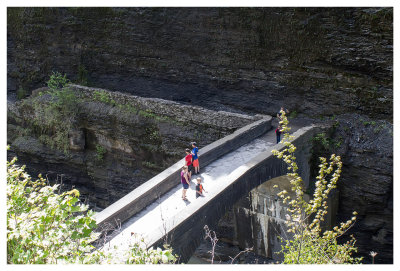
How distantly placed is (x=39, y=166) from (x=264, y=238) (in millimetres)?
10067

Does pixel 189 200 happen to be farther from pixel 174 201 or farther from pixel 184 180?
pixel 184 180

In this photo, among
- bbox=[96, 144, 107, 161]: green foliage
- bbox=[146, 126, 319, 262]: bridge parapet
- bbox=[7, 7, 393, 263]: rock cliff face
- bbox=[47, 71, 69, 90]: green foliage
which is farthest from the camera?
bbox=[47, 71, 69, 90]: green foliage

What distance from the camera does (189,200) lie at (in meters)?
9.02

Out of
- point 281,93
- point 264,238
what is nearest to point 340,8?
point 281,93

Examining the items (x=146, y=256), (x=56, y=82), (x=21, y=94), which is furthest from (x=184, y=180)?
(x=21, y=94)

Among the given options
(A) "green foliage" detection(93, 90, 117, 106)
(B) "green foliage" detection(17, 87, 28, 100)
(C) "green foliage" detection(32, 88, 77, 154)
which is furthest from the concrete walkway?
(B) "green foliage" detection(17, 87, 28, 100)

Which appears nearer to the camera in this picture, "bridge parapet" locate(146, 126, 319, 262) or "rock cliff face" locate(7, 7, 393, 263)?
"bridge parapet" locate(146, 126, 319, 262)

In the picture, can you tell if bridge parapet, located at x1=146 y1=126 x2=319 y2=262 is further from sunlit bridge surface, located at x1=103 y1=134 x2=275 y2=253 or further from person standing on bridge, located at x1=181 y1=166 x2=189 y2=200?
person standing on bridge, located at x1=181 y1=166 x2=189 y2=200

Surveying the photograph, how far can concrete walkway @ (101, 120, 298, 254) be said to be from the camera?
7660mm

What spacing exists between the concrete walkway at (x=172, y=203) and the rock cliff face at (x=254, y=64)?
155 inches

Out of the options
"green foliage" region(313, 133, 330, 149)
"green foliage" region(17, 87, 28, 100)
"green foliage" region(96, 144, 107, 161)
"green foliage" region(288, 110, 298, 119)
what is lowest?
"green foliage" region(96, 144, 107, 161)

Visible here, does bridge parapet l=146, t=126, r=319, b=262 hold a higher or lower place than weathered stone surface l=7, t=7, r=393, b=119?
lower

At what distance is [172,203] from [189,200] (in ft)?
1.22

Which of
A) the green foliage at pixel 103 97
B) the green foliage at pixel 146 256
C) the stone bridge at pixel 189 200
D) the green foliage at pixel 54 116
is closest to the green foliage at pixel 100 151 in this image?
the green foliage at pixel 54 116
